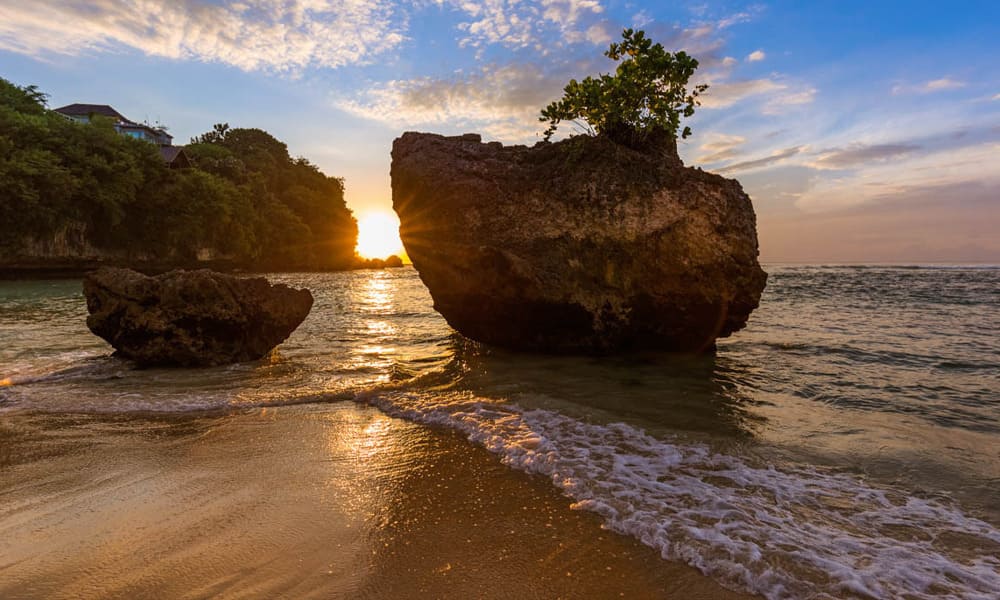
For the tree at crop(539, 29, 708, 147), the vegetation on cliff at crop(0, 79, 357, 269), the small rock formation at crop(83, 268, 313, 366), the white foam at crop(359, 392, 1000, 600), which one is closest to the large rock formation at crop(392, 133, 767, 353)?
the tree at crop(539, 29, 708, 147)

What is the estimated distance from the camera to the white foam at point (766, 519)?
91.2 inches

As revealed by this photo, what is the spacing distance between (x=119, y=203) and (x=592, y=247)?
45307mm

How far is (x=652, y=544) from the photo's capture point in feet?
8.48

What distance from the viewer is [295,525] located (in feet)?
8.79

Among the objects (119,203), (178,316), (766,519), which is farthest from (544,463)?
(119,203)

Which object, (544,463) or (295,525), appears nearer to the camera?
(295,525)

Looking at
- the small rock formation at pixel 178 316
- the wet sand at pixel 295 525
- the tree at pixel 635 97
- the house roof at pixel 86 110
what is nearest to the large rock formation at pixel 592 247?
the tree at pixel 635 97

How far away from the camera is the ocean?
2.36 metres

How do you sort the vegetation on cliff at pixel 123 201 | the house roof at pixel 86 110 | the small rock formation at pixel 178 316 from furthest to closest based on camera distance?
the house roof at pixel 86 110 → the vegetation on cliff at pixel 123 201 → the small rock formation at pixel 178 316

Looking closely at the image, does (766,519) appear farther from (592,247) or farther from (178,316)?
(178,316)

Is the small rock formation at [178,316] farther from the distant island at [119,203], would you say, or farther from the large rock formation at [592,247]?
the distant island at [119,203]

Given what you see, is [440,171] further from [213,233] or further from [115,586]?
[213,233]

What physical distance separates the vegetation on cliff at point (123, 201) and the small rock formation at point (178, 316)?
113 feet

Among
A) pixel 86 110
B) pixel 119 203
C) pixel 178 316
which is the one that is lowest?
pixel 178 316
